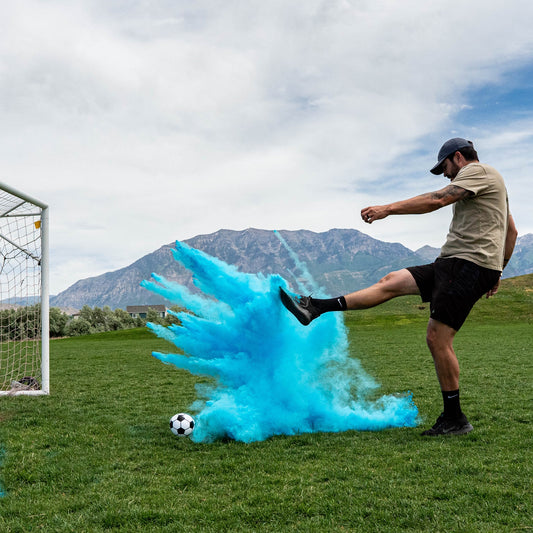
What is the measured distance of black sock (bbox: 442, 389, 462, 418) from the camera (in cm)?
478

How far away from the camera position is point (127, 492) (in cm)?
355

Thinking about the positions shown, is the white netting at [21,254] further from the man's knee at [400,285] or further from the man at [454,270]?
the man's knee at [400,285]

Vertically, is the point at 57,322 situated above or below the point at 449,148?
below

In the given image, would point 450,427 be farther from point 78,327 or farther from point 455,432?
point 78,327

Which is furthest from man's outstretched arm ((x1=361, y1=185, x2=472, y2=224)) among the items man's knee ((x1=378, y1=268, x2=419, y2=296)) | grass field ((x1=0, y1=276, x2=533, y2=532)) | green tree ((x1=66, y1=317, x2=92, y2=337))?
green tree ((x1=66, y1=317, x2=92, y2=337))

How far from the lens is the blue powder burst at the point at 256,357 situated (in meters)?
4.92

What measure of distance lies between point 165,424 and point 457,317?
144 inches

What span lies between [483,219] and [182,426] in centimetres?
378

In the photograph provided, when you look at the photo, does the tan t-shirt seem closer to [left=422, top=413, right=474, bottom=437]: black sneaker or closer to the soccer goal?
[left=422, top=413, right=474, bottom=437]: black sneaker

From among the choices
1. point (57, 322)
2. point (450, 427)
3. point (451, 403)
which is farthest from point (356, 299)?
point (57, 322)

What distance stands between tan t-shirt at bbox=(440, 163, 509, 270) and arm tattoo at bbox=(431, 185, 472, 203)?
0.34 ft

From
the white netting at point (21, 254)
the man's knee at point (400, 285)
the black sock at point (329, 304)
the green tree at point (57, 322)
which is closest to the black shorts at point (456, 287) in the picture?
the man's knee at point (400, 285)

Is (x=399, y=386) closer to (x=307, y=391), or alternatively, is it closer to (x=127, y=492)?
(x=307, y=391)

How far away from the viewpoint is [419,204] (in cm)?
433
